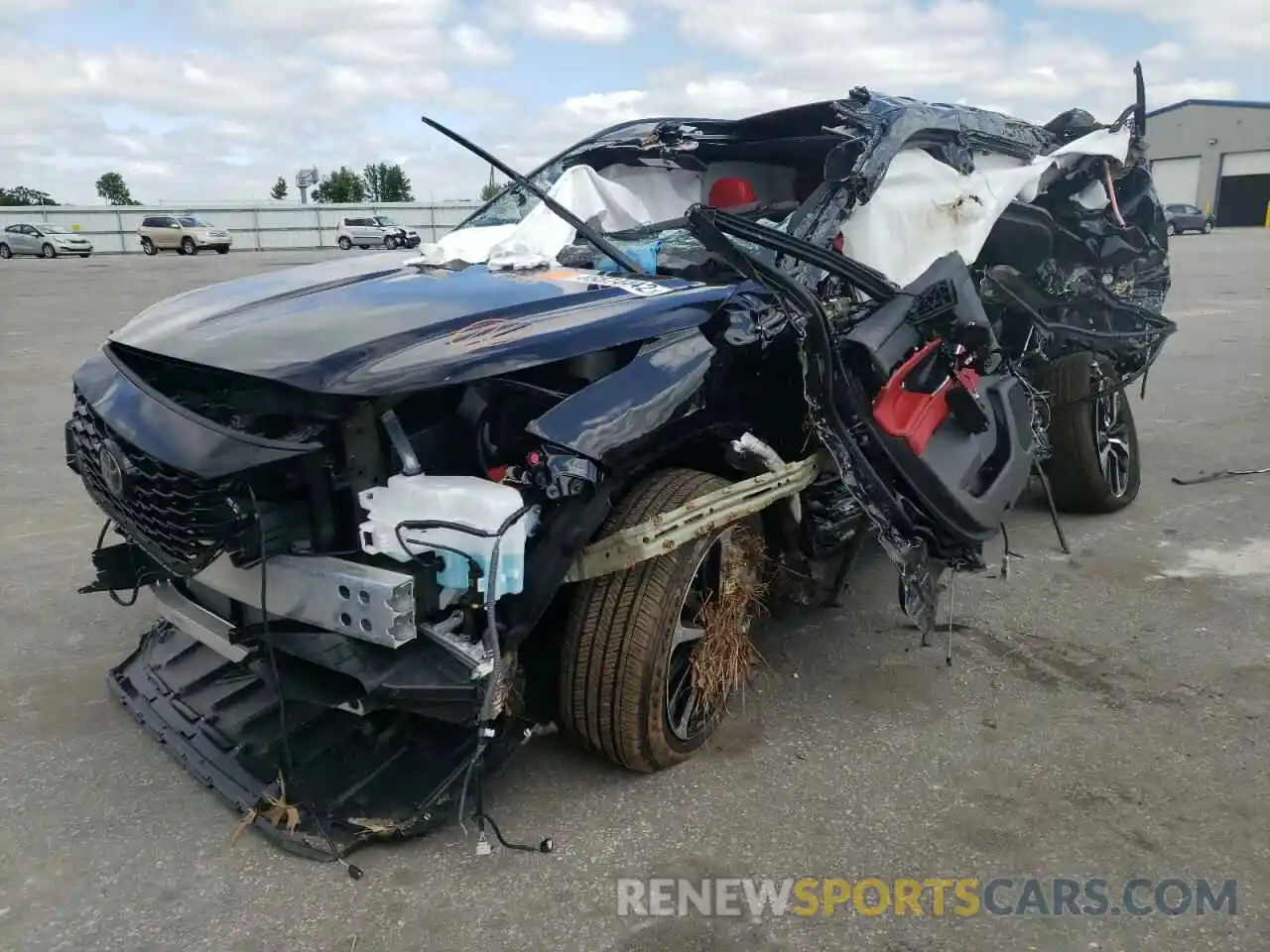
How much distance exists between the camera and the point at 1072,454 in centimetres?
514

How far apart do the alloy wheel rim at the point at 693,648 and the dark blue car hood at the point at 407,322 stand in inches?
28.4

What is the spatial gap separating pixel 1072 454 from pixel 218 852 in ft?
14.3

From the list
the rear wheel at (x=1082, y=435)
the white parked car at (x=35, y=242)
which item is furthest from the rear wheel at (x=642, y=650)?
the white parked car at (x=35, y=242)

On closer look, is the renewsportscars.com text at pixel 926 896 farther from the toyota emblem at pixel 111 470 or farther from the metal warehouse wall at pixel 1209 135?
the metal warehouse wall at pixel 1209 135

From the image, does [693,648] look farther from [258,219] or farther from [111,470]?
[258,219]

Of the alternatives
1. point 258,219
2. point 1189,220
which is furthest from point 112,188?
point 1189,220

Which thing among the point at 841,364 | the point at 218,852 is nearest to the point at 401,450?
the point at 218,852

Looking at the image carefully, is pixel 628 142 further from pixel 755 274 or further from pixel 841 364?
pixel 841 364

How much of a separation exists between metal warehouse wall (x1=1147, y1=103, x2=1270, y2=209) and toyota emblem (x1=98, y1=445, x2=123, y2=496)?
60.7 m

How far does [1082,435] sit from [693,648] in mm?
3081

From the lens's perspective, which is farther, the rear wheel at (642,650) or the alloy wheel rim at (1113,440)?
the alloy wheel rim at (1113,440)

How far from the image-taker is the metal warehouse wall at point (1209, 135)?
5222cm

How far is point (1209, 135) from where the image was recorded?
5409cm

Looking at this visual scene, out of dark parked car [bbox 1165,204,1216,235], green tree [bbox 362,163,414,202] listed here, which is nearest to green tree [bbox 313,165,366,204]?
green tree [bbox 362,163,414,202]
